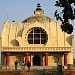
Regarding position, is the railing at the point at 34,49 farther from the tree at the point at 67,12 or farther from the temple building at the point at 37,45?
the tree at the point at 67,12

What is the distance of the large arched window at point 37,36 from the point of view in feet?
164

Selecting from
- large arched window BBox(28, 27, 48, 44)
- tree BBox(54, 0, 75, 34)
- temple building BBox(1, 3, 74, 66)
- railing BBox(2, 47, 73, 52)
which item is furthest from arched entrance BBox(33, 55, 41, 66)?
tree BBox(54, 0, 75, 34)

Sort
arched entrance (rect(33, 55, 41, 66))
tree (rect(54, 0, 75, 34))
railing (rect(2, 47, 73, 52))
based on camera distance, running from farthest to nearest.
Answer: arched entrance (rect(33, 55, 41, 66))
railing (rect(2, 47, 73, 52))
tree (rect(54, 0, 75, 34))

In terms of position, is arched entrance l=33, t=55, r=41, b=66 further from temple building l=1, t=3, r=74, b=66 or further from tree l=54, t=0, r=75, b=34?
tree l=54, t=0, r=75, b=34

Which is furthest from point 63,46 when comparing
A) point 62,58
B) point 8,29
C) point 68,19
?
point 68,19

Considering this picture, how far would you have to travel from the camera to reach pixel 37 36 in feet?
165

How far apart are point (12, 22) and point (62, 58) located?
399 inches

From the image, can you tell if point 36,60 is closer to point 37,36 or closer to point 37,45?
point 37,45

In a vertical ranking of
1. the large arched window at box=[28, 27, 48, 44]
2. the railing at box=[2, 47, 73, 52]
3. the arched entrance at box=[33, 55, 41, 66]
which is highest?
the large arched window at box=[28, 27, 48, 44]

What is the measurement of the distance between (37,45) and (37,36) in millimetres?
1613

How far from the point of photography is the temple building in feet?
159

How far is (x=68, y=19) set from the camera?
21922mm

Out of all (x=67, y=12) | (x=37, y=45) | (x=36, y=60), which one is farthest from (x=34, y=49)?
(x=67, y=12)

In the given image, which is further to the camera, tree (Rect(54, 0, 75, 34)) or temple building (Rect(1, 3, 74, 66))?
temple building (Rect(1, 3, 74, 66))
